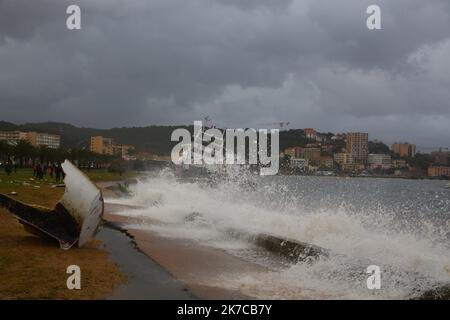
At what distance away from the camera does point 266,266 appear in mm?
12070

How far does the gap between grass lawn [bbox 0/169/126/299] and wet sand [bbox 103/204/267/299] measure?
1.75ft

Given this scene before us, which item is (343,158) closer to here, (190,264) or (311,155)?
(311,155)

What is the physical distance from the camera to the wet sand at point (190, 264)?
903cm

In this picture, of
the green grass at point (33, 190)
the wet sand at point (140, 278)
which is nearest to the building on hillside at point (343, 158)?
the green grass at point (33, 190)

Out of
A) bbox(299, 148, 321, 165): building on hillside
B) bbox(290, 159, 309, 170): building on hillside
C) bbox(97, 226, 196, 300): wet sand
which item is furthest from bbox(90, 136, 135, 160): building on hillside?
bbox(97, 226, 196, 300): wet sand

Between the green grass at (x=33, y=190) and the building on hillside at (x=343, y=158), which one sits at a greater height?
the building on hillside at (x=343, y=158)

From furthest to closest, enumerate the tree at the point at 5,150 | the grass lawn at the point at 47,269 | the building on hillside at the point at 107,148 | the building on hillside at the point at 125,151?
the building on hillside at the point at 107,148, the building on hillside at the point at 125,151, the tree at the point at 5,150, the grass lawn at the point at 47,269

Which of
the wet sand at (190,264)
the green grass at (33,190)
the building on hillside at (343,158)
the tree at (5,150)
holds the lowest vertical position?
the wet sand at (190,264)

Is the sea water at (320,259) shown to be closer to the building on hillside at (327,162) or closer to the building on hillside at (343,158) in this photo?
the building on hillside at (343,158)

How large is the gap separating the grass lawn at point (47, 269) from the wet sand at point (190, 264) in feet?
1.75

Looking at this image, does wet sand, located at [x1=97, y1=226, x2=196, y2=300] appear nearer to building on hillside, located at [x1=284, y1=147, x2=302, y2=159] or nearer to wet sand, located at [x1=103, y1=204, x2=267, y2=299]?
wet sand, located at [x1=103, y1=204, x2=267, y2=299]

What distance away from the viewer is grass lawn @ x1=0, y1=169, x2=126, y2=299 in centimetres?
799
